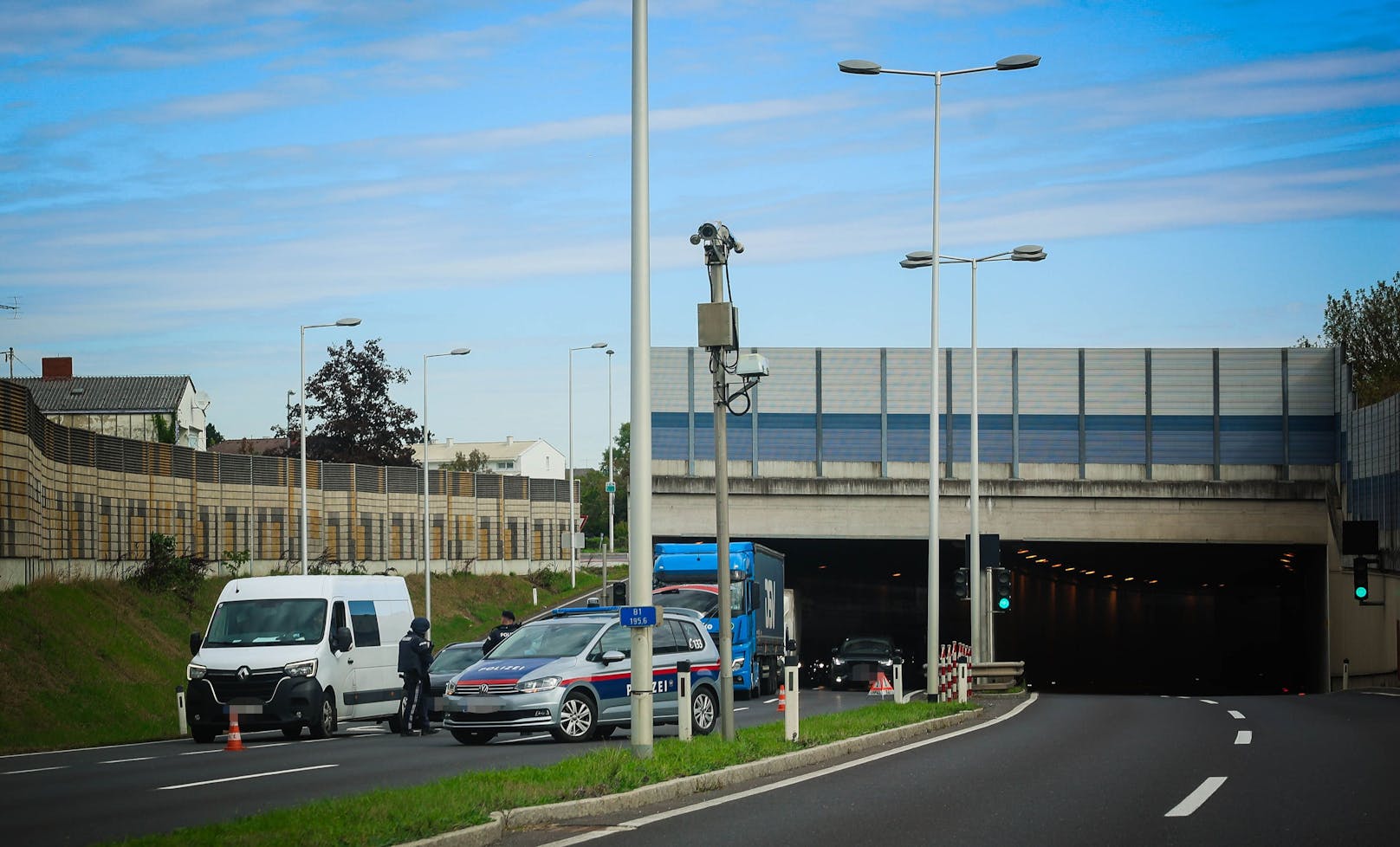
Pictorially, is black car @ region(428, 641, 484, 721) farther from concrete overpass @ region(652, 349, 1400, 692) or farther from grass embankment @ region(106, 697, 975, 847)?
concrete overpass @ region(652, 349, 1400, 692)

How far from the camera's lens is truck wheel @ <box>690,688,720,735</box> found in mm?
22000

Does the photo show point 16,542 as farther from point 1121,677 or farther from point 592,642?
point 1121,677

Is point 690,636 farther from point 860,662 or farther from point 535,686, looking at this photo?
point 860,662

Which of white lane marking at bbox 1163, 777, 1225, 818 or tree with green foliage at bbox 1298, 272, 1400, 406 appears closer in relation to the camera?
white lane marking at bbox 1163, 777, 1225, 818

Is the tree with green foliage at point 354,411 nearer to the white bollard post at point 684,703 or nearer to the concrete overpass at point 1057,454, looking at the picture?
the concrete overpass at point 1057,454

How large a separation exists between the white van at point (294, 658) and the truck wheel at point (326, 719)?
0.06ft

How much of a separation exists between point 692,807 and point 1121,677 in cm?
7076

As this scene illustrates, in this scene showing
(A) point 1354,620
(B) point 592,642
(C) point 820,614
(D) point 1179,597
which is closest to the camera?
(B) point 592,642

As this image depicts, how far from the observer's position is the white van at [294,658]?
24.1m

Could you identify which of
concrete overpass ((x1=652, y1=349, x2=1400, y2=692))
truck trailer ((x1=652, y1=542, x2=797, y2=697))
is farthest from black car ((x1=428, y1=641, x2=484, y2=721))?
concrete overpass ((x1=652, y1=349, x2=1400, y2=692))

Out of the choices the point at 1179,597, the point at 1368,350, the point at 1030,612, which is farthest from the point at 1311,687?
the point at 1368,350

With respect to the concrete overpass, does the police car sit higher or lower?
lower

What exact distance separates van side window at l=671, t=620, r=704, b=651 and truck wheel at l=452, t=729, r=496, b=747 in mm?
2921

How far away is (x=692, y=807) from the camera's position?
13.1m
